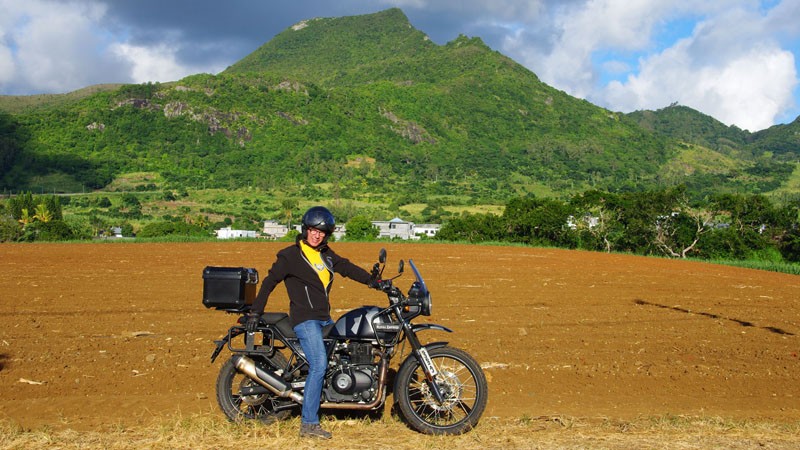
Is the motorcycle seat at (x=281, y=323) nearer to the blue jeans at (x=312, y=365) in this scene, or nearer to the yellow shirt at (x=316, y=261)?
the blue jeans at (x=312, y=365)

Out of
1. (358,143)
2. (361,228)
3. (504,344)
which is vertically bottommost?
(504,344)

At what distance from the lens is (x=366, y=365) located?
19.1ft

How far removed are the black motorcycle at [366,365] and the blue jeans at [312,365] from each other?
5.5 inches

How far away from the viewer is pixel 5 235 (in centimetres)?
4238

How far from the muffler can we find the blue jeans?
8.3 inches

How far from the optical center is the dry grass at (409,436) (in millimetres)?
5348

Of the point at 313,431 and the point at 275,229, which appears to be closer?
the point at 313,431

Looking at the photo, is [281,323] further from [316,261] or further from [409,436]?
[409,436]

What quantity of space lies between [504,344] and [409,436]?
4.41 metres

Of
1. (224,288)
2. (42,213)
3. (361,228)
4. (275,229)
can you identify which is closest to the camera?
(224,288)

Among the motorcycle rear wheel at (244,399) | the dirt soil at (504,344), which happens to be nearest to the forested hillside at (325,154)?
the dirt soil at (504,344)

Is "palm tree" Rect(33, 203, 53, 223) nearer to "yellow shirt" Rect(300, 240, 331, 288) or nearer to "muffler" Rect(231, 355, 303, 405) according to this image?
"muffler" Rect(231, 355, 303, 405)

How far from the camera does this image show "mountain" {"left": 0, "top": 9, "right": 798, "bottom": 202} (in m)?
131

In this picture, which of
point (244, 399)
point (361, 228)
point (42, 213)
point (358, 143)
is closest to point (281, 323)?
point (244, 399)
